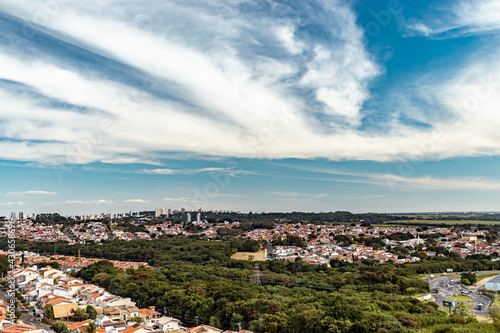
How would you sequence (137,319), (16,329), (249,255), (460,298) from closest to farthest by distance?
(16,329)
(137,319)
(460,298)
(249,255)

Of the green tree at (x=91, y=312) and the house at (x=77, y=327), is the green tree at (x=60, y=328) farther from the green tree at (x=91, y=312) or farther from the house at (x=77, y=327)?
the green tree at (x=91, y=312)

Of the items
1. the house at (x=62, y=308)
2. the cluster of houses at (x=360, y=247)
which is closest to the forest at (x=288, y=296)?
the house at (x=62, y=308)

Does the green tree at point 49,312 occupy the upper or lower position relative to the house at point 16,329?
lower

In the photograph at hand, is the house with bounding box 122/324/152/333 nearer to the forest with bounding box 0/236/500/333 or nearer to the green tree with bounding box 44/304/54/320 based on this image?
the forest with bounding box 0/236/500/333

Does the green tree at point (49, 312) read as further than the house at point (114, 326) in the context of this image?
Yes

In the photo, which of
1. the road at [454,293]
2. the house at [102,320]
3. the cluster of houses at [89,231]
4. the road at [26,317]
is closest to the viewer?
the house at [102,320]

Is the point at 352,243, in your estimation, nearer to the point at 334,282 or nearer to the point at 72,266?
the point at 334,282

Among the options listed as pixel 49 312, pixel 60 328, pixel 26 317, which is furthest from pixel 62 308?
pixel 60 328

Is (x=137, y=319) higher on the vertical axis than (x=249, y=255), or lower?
higher

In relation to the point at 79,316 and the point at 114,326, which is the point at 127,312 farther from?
the point at 114,326
